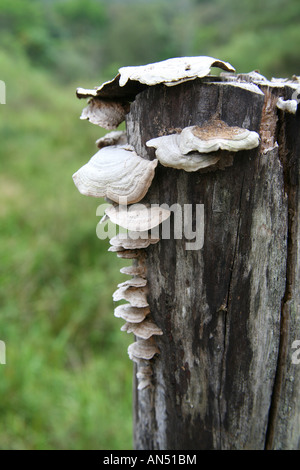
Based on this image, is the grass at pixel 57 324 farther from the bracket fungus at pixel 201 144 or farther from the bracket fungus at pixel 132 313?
the bracket fungus at pixel 201 144

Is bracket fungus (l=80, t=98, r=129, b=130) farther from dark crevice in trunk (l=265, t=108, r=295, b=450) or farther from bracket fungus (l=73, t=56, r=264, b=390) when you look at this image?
dark crevice in trunk (l=265, t=108, r=295, b=450)

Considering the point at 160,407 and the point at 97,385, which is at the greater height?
the point at 160,407

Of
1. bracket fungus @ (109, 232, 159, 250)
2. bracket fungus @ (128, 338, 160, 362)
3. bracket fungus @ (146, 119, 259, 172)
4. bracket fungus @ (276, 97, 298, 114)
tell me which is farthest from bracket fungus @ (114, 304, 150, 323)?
bracket fungus @ (276, 97, 298, 114)

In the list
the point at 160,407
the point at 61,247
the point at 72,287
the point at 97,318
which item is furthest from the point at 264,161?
the point at 61,247

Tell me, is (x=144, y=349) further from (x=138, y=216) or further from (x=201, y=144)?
(x=201, y=144)

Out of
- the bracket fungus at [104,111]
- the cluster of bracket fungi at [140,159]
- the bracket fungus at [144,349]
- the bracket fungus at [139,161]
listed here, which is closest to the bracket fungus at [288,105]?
the cluster of bracket fungi at [140,159]

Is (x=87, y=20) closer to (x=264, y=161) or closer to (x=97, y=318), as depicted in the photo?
(x=97, y=318)

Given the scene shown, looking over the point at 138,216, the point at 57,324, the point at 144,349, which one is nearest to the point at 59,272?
the point at 57,324
